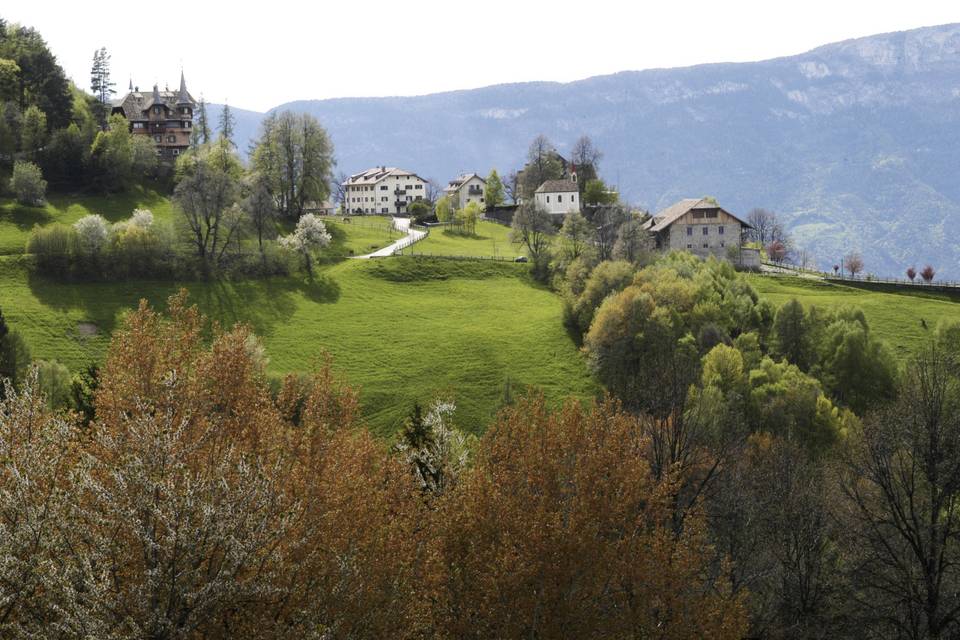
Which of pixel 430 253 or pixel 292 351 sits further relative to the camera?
pixel 430 253

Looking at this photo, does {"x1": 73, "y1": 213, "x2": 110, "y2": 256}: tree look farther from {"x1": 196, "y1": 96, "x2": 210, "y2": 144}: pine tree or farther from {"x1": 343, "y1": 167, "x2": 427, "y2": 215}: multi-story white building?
{"x1": 343, "y1": 167, "x2": 427, "y2": 215}: multi-story white building

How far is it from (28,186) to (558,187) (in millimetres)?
74377

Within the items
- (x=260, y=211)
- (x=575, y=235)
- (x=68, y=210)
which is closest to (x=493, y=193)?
(x=575, y=235)

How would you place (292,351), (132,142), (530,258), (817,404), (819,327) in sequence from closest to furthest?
(817,404) → (819,327) → (292,351) → (530,258) → (132,142)

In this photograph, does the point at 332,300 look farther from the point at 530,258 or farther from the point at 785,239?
the point at 785,239

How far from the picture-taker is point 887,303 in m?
Result: 86.5

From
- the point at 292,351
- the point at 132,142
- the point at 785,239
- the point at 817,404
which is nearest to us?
the point at 817,404

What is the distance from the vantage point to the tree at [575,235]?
313 feet

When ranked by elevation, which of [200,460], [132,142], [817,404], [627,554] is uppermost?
[132,142]

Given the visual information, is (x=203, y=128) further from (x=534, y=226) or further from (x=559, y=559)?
(x=559, y=559)

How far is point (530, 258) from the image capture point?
103m

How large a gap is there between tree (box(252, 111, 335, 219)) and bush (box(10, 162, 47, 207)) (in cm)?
2625

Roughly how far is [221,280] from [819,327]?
57338 millimetres

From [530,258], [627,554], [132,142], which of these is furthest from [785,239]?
[627,554]
